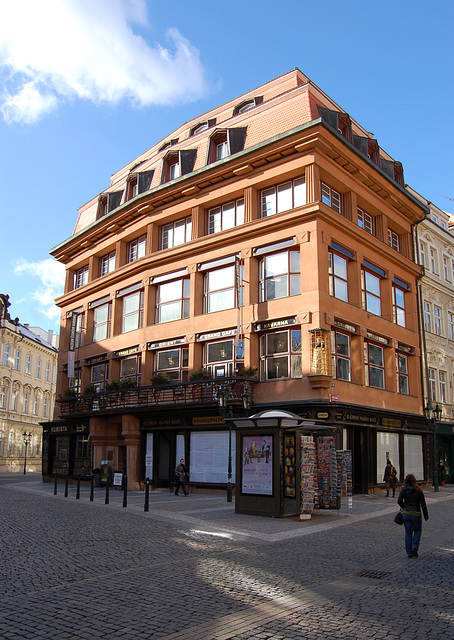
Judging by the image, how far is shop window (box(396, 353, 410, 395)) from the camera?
32.8m

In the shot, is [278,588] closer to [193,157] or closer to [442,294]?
[193,157]

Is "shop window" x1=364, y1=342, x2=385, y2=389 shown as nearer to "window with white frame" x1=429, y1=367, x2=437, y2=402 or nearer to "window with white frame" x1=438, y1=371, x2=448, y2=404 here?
"window with white frame" x1=429, y1=367, x2=437, y2=402

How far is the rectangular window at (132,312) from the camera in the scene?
3500cm

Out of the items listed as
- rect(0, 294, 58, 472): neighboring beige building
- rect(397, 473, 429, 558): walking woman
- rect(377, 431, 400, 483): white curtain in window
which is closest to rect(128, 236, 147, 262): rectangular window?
rect(377, 431, 400, 483): white curtain in window

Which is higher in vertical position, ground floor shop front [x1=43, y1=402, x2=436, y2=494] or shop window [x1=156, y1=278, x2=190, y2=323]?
shop window [x1=156, y1=278, x2=190, y2=323]

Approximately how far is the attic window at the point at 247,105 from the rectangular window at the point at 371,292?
1201cm

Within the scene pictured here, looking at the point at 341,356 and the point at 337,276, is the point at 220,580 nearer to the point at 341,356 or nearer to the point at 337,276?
the point at 341,356

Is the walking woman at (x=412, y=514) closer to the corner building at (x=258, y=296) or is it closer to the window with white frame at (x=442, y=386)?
the corner building at (x=258, y=296)

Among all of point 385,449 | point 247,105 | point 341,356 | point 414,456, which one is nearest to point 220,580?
point 341,356

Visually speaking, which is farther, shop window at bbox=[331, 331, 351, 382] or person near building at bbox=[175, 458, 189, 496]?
shop window at bbox=[331, 331, 351, 382]

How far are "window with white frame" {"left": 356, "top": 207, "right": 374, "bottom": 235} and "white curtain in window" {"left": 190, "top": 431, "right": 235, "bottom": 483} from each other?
13639 mm

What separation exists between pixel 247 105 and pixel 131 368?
57.6 feet

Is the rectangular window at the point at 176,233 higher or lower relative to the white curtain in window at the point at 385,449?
higher

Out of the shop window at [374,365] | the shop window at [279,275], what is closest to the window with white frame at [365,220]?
the shop window at [279,275]
